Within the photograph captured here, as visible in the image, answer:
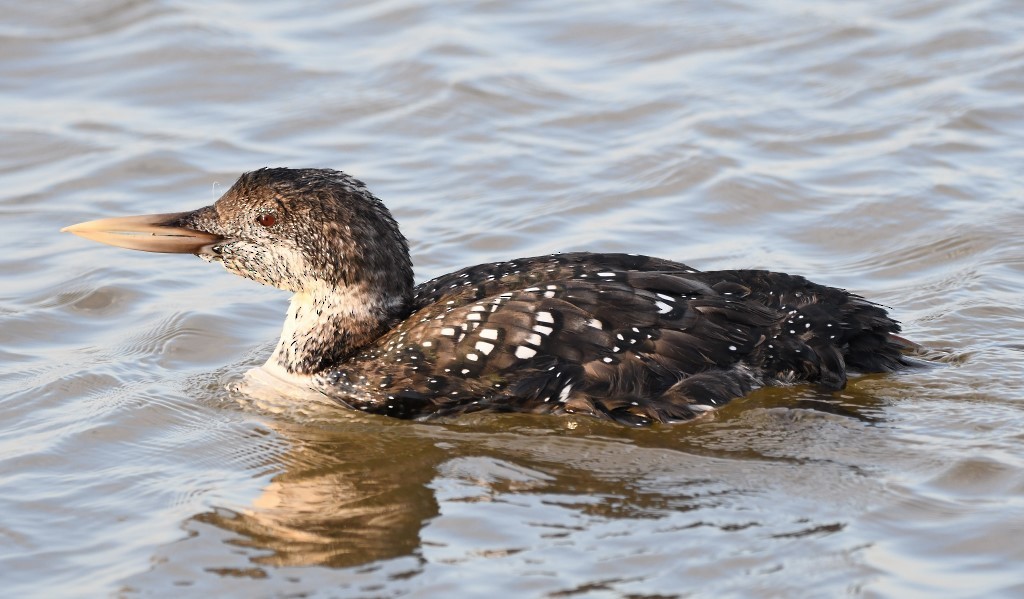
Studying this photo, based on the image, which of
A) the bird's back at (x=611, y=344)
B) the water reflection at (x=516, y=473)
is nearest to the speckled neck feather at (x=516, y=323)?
the bird's back at (x=611, y=344)

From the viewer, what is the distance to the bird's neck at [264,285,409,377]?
6.43 metres

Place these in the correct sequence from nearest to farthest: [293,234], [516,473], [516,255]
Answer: [516,473], [293,234], [516,255]

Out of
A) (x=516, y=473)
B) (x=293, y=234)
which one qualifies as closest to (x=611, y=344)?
(x=516, y=473)

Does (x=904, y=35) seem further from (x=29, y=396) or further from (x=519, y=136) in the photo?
(x=29, y=396)

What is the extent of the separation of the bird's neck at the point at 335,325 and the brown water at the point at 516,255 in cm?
24

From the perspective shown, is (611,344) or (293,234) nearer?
(611,344)

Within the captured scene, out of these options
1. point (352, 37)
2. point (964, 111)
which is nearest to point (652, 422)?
point (964, 111)

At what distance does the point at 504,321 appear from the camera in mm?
6027

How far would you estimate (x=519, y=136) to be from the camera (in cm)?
959

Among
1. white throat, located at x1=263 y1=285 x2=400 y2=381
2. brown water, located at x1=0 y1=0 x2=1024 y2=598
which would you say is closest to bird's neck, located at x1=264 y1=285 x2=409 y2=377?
white throat, located at x1=263 y1=285 x2=400 y2=381

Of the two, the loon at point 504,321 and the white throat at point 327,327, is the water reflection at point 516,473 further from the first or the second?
the white throat at point 327,327

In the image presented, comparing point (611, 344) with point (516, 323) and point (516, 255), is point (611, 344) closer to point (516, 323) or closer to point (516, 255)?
point (516, 323)

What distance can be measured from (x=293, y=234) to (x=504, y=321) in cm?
107

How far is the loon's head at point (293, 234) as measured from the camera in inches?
252
